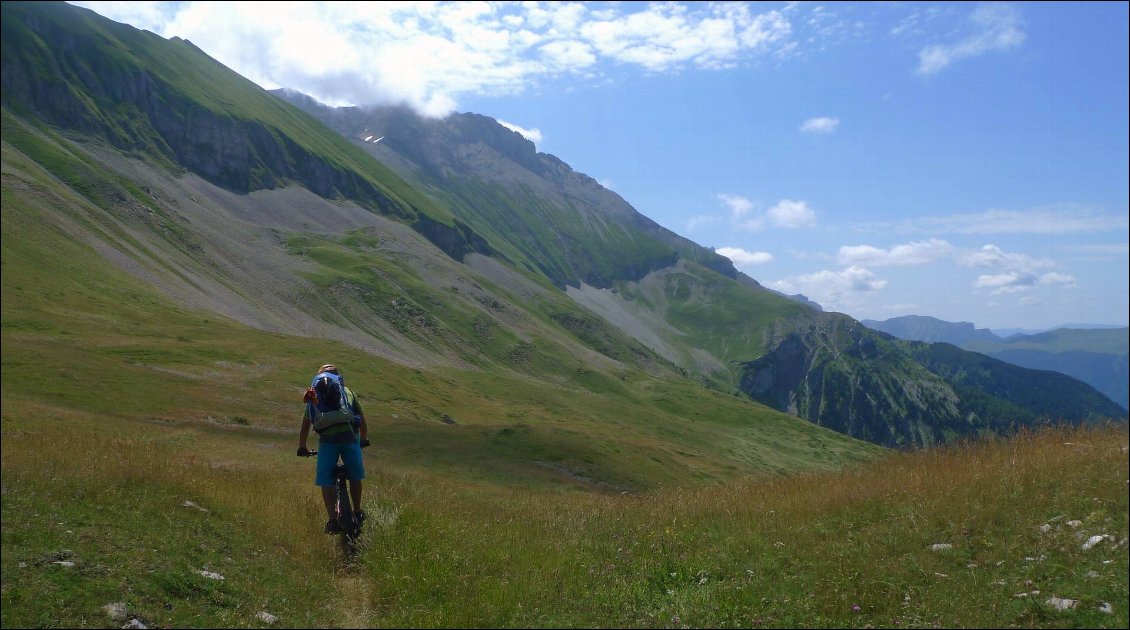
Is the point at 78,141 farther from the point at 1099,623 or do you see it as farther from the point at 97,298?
the point at 1099,623

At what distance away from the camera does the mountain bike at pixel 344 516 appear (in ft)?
38.0

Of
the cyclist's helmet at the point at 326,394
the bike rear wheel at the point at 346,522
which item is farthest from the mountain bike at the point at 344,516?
the cyclist's helmet at the point at 326,394

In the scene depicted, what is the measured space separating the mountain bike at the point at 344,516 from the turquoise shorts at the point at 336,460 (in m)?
0.09

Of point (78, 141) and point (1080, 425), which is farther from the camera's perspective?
point (78, 141)

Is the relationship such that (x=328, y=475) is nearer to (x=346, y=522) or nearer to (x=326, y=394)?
(x=346, y=522)

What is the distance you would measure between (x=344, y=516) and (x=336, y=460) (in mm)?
1014

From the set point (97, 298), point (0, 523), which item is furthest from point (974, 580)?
point (97, 298)

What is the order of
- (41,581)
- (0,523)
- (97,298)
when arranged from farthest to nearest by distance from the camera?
(97,298)
(0,523)
(41,581)

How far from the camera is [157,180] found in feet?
588

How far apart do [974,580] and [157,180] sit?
207795 mm

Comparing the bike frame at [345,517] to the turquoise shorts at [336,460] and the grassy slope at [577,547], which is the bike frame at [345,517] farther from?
the grassy slope at [577,547]

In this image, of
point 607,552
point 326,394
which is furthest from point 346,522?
point 607,552

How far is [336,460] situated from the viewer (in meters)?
12.3

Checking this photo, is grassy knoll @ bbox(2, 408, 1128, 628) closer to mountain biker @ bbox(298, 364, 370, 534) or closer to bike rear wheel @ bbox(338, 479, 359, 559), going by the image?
bike rear wheel @ bbox(338, 479, 359, 559)
